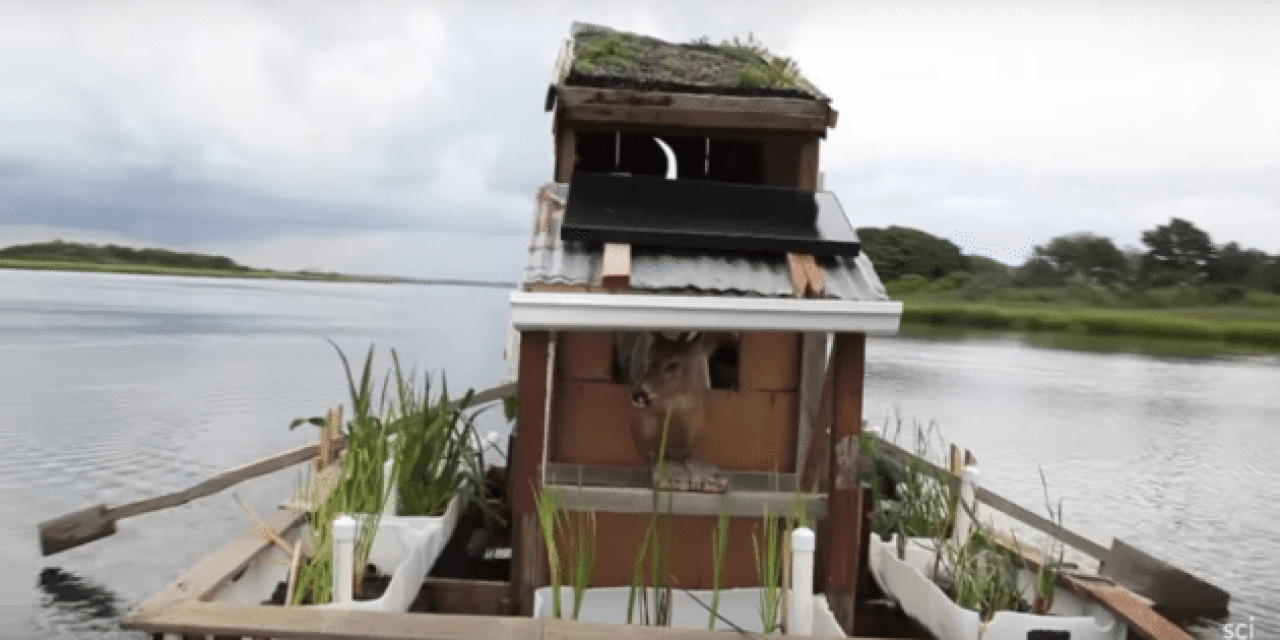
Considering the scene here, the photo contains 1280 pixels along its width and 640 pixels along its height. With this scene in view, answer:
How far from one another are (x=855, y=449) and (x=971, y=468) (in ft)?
4.91

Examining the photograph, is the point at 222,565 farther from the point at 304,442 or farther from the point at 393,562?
the point at 304,442

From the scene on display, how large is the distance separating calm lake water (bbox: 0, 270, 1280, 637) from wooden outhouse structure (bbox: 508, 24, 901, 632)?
172 centimetres

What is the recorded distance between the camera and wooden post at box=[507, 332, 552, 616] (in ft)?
14.5

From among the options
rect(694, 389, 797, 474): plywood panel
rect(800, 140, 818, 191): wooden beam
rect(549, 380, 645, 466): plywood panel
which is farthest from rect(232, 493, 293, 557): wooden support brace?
rect(800, 140, 818, 191): wooden beam

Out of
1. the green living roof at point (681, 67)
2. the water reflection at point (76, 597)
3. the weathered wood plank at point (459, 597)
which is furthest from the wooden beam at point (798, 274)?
the water reflection at point (76, 597)

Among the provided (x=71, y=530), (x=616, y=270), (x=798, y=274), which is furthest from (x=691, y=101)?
(x=71, y=530)

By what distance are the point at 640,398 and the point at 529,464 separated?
85 centimetres

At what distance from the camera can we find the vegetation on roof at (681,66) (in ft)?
17.5

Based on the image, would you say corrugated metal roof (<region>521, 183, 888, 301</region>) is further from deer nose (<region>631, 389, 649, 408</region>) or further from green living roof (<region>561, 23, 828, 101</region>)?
green living roof (<region>561, 23, 828, 101</region>)

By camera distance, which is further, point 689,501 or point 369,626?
point 689,501

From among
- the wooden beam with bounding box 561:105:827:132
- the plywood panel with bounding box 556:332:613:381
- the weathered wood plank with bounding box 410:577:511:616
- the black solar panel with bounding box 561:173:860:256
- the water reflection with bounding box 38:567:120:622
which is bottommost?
the water reflection with bounding box 38:567:120:622

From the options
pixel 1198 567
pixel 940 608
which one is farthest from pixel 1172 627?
pixel 1198 567

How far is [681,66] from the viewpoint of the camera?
19.6ft

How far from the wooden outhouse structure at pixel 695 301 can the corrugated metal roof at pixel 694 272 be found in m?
0.01
